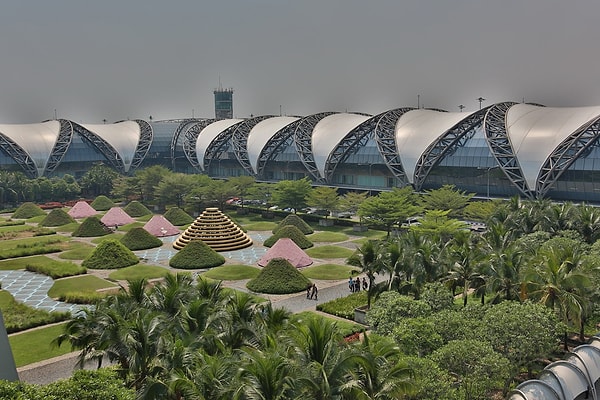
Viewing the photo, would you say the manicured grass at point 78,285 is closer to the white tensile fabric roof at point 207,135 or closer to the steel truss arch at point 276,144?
the steel truss arch at point 276,144

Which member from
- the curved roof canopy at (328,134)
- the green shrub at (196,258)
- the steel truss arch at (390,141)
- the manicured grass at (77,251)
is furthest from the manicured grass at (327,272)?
the curved roof canopy at (328,134)

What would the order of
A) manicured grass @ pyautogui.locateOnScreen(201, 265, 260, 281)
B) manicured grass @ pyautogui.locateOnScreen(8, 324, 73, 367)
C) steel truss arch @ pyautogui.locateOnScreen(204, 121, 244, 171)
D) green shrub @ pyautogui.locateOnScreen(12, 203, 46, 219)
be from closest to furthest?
manicured grass @ pyautogui.locateOnScreen(8, 324, 73, 367) → manicured grass @ pyautogui.locateOnScreen(201, 265, 260, 281) → green shrub @ pyautogui.locateOnScreen(12, 203, 46, 219) → steel truss arch @ pyautogui.locateOnScreen(204, 121, 244, 171)

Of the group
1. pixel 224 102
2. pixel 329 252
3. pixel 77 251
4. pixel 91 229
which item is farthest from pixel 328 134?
pixel 224 102

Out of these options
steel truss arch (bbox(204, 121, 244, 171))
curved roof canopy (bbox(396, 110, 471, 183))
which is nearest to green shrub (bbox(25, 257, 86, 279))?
curved roof canopy (bbox(396, 110, 471, 183))

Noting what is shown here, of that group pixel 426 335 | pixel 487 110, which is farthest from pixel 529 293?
pixel 487 110

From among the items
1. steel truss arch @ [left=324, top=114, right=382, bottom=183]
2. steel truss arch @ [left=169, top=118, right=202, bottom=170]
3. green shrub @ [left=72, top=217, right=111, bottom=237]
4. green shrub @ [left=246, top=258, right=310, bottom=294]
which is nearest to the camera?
green shrub @ [left=246, top=258, right=310, bottom=294]

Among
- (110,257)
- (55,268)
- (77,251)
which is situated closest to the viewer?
(55,268)

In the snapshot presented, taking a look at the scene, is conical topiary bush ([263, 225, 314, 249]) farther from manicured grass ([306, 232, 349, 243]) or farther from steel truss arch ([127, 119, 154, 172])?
steel truss arch ([127, 119, 154, 172])

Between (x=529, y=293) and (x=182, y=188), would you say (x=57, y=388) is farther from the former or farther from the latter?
(x=182, y=188)

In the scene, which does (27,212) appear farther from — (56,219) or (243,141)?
(243,141)
